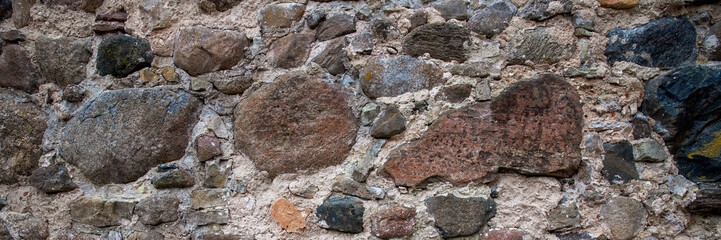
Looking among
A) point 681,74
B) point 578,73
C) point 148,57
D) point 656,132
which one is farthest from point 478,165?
point 148,57

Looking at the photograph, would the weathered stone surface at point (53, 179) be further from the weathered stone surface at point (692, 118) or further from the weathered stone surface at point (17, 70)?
the weathered stone surface at point (692, 118)

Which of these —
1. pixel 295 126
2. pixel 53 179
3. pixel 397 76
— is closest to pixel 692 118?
pixel 397 76

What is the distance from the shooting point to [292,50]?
1.46 m

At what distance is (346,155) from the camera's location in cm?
139

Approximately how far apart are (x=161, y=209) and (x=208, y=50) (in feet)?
1.83

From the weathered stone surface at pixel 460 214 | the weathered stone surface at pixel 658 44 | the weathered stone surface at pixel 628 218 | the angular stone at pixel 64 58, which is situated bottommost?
the weathered stone surface at pixel 460 214

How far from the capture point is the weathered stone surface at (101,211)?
1.49 m

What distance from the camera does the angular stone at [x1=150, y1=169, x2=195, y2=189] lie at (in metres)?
1.46

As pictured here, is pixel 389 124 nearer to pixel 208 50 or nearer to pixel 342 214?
pixel 342 214

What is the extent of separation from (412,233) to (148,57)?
3.62 ft

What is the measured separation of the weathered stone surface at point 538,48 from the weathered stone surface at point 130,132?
1.06 m

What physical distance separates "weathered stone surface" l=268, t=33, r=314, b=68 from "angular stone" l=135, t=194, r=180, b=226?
0.57 metres

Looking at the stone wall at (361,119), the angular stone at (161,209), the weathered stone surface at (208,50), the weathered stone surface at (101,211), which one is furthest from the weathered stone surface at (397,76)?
the weathered stone surface at (101,211)

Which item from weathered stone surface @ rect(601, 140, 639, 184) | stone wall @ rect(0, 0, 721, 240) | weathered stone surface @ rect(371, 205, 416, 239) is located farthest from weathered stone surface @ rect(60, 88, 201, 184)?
weathered stone surface @ rect(601, 140, 639, 184)
